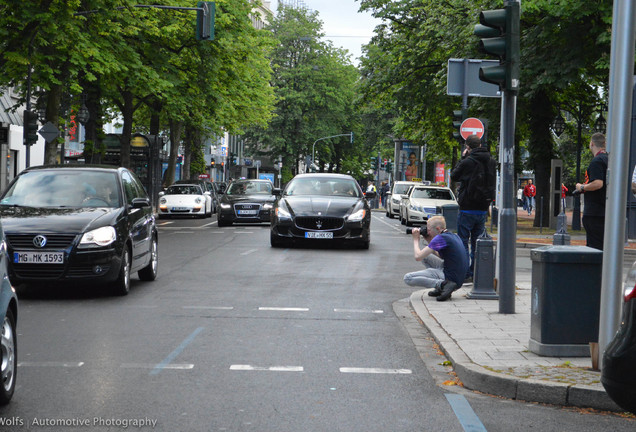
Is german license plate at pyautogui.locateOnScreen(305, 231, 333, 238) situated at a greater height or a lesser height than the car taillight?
lesser

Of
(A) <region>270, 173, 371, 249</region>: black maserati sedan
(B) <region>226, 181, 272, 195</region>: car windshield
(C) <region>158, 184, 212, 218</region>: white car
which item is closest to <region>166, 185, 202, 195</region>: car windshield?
(C) <region>158, 184, 212, 218</region>: white car

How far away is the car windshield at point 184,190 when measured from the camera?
39.5 metres

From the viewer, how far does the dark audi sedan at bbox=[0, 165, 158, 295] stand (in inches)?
444

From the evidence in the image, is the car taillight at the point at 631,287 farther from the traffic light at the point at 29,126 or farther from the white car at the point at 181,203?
the white car at the point at 181,203

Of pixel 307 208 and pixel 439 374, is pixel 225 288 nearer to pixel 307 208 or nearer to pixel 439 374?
pixel 439 374

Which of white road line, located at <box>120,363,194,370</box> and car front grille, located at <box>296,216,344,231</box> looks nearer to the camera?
white road line, located at <box>120,363,194,370</box>

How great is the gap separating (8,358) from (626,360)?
3.64 meters

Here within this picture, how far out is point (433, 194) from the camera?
3581cm

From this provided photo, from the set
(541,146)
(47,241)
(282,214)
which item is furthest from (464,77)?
(541,146)

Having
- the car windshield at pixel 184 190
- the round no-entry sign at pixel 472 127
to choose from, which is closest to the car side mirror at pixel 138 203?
the round no-entry sign at pixel 472 127

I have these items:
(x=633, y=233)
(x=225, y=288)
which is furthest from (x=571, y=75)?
(x=225, y=288)

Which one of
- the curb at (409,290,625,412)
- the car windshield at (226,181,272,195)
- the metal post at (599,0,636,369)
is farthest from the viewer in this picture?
the car windshield at (226,181,272,195)

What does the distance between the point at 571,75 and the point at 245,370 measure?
21.7 m

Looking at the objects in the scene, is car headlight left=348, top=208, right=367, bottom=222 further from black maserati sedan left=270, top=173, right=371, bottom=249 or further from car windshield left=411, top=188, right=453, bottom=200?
car windshield left=411, top=188, right=453, bottom=200
